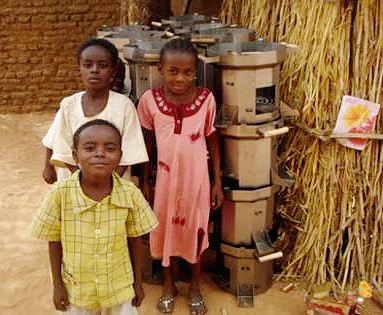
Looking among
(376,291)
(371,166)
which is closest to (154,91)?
(371,166)

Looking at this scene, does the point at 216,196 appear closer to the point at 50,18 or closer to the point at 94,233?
the point at 94,233

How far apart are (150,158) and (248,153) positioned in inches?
21.3

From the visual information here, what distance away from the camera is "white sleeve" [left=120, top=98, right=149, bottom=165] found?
277 centimetres

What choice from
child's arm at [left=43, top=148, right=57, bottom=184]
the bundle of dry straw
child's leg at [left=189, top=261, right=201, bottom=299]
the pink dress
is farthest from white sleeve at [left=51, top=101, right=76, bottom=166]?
the bundle of dry straw

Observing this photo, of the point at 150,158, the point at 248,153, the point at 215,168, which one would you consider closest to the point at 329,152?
the point at 248,153

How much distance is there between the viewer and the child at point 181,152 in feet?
9.18

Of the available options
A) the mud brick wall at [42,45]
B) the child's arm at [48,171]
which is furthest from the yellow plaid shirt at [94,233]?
the mud brick wall at [42,45]

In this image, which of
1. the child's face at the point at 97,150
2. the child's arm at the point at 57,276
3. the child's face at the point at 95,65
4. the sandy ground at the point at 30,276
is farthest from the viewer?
the sandy ground at the point at 30,276

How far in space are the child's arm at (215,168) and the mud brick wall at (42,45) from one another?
4.57 m

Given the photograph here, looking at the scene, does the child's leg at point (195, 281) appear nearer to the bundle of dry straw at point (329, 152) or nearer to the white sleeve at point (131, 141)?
the bundle of dry straw at point (329, 152)

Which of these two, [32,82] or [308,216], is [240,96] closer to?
[308,216]

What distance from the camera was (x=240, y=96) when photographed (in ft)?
9.71

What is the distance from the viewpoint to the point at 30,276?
142 inches

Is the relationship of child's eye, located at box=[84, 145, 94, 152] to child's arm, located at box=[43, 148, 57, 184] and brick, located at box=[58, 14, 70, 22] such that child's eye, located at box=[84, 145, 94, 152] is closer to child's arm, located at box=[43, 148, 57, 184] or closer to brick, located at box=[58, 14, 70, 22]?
child's arm, located at box=[43, 148, 57, 184]
